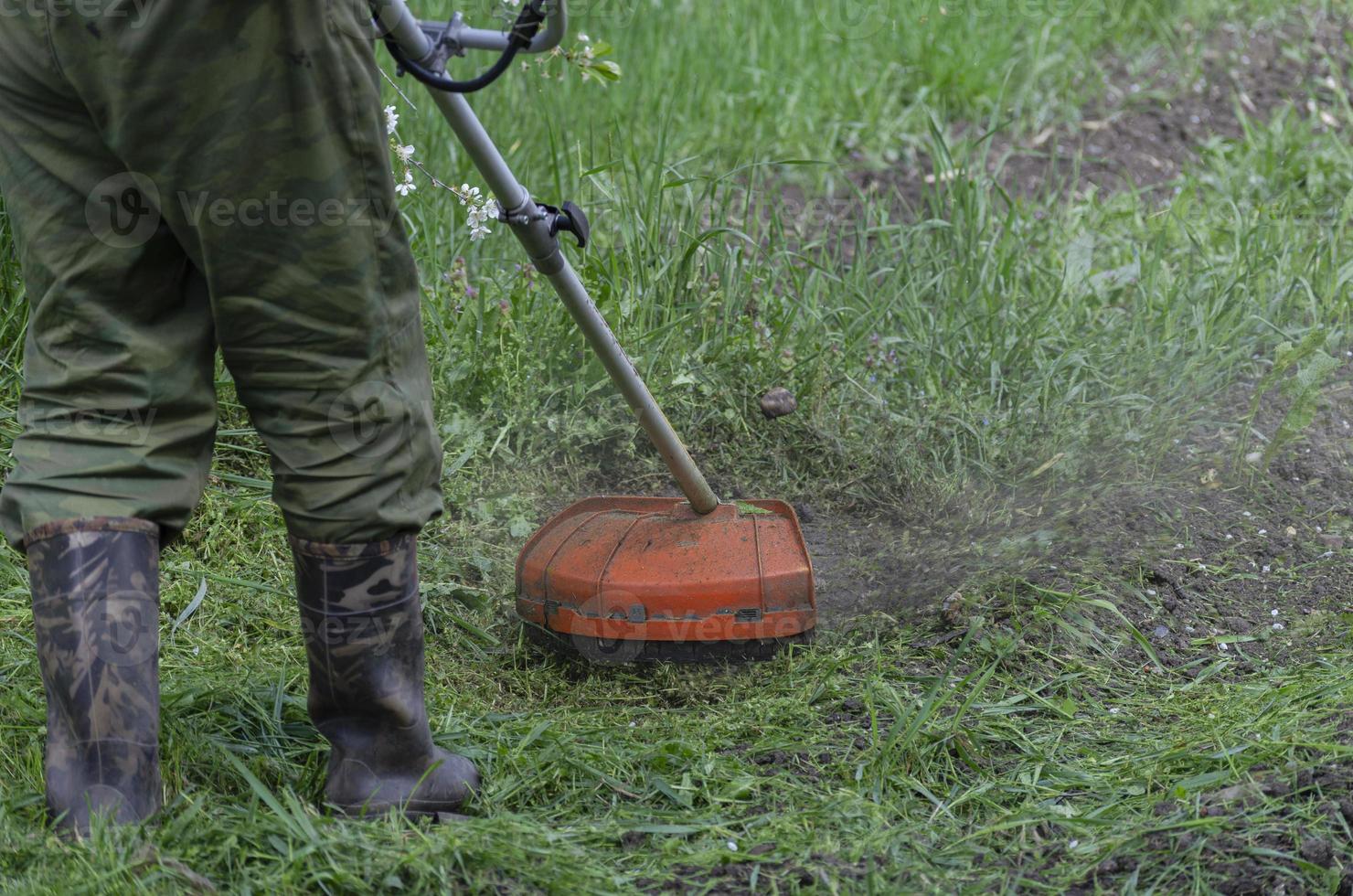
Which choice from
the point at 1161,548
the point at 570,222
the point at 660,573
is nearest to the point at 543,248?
the point at 570,222

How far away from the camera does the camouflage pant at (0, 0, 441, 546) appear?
151 centimetres

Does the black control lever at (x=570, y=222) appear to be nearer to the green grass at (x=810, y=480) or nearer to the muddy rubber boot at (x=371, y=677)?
the muddy rubber boot at (x=371, y=677)

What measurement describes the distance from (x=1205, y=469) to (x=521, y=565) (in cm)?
146

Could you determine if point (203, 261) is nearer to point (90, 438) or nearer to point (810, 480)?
point (90, 438)

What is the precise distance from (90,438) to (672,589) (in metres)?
0.94

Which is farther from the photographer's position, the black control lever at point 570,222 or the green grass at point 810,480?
the black control lever at point 570,222

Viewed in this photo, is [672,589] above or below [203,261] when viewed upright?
below

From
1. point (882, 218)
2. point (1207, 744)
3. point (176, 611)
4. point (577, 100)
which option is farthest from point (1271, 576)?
point (577, 100)

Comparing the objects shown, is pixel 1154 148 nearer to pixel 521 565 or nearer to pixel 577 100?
pixel 577 100

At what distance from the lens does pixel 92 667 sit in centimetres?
163

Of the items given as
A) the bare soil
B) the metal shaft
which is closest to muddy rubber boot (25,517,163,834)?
the metal shaft

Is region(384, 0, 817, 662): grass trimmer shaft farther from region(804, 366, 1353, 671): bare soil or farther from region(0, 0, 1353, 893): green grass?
region(804, 366, 1353, 671): bare soil

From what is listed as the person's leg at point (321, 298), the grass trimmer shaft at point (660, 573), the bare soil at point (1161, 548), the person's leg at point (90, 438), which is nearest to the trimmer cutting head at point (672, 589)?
the grass trimmer shaft at point (660, 573)

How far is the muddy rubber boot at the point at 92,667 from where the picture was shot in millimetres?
1633
